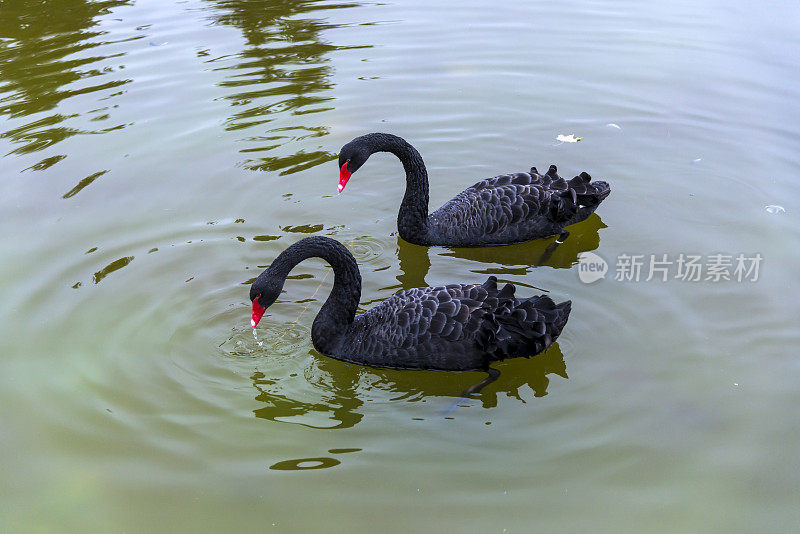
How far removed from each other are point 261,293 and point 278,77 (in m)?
4.87

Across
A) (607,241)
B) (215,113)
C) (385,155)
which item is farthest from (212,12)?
(607,241)

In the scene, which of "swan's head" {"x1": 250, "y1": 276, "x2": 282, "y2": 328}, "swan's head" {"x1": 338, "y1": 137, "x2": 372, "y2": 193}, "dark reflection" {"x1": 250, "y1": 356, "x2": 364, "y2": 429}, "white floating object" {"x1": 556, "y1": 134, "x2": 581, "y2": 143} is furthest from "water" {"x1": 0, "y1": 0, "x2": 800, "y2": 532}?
"swan's head" {"x1": 338, "y1": 137, "x2": 372, "y2": 193}

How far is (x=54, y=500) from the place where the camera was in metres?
3.85

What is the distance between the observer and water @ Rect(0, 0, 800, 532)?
3.82 metres

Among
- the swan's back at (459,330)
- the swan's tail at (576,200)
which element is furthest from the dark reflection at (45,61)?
the swan's tail at (576,200)

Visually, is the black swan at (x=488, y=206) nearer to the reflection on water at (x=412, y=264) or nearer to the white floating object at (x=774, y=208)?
the reflection on water at (x=412, y=264)

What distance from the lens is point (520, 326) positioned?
14.4 feet

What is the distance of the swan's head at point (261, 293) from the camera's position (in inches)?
174

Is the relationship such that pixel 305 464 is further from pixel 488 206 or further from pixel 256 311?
pixel 488 206

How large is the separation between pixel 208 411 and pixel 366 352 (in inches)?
36.3

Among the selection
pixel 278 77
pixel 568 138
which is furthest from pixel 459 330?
pixel 278 77

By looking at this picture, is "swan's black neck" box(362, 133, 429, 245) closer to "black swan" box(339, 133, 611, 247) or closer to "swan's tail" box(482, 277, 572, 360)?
"black swan" box(339, 133, 611, 247)

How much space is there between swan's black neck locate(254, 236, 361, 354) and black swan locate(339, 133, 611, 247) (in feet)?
3.85

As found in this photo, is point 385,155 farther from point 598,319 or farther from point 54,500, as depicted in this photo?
point 54,500
